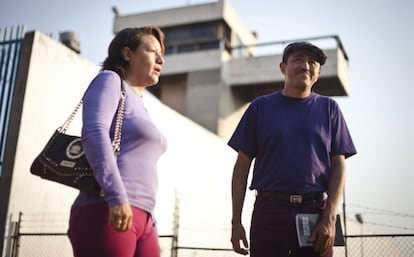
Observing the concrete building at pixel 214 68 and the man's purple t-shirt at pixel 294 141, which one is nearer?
the man's purple t-shirt at pixel 294 141

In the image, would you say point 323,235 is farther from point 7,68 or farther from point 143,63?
point 7,68

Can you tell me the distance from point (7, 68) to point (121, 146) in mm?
5118

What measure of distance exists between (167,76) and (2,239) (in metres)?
10.7

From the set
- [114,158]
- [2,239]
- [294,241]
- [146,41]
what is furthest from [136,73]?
[2,239]

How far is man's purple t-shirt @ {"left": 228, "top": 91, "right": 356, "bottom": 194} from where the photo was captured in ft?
7.22

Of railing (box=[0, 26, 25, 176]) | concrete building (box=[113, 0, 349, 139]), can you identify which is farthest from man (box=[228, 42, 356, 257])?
concrete building (box=[113, 0, 349, 139])

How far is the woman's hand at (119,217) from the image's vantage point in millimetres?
1520

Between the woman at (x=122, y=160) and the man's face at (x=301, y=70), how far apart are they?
77 cm

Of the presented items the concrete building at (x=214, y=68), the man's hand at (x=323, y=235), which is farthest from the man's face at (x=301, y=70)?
the concrete building at (x=214, y=68)

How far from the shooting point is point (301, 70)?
239cm

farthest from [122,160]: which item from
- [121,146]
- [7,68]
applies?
[7,68]

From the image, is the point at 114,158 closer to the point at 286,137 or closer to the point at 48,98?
the point at 286,137

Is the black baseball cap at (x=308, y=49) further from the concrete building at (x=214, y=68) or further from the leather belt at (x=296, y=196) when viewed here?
the concrete building at (x=214, y=68)

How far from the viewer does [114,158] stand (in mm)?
1613
